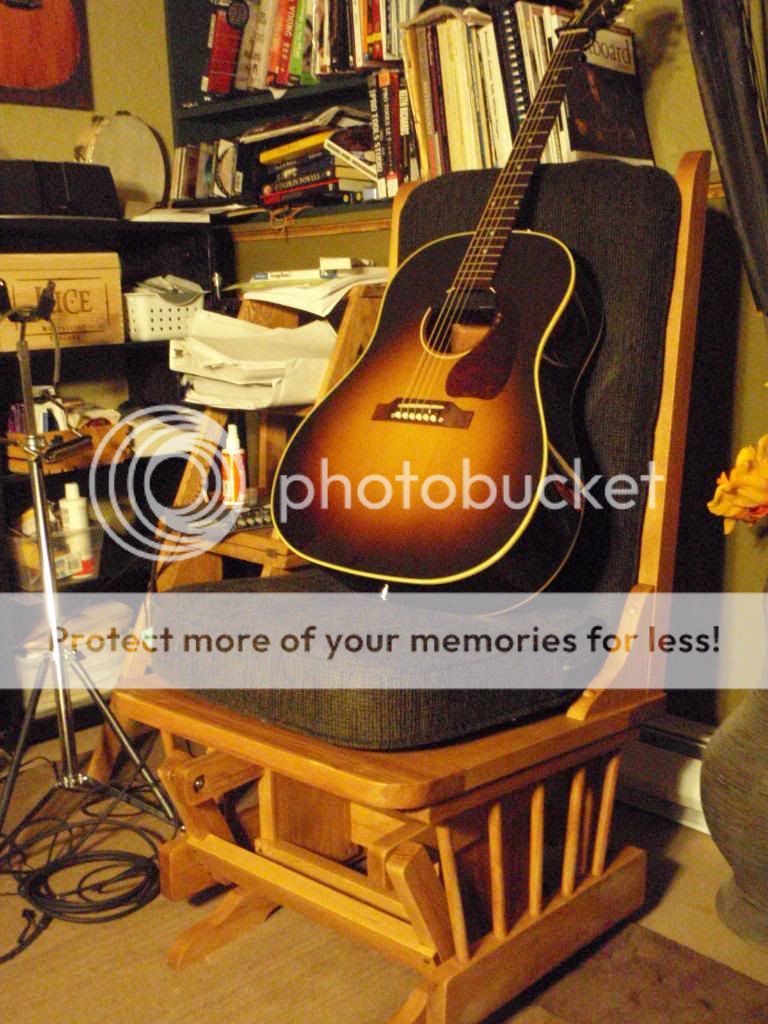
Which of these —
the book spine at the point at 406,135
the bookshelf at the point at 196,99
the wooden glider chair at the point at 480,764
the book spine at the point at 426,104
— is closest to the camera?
the wooden glider chair at the point at 480,764

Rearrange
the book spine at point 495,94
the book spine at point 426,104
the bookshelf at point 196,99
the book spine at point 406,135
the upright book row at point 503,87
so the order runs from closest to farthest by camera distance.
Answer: the upright book row at point 503,87 → the book spine at point 495,94 → the book spine at point 426,104 → the book spine at point 406,135 → the bookshelf at point 196,99

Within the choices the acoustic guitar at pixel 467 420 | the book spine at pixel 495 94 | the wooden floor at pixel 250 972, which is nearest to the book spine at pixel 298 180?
the book spine at pixel 495 94

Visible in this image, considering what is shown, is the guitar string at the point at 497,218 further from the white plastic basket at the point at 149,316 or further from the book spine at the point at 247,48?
the book spine at the point at 247,48

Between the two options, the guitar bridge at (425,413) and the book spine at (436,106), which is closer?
the guitar bridge at (425,413)

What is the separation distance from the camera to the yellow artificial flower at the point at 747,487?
53.0 inches

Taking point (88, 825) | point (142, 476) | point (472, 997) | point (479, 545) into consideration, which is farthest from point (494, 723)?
point (142, 476)

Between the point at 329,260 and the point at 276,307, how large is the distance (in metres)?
0.13

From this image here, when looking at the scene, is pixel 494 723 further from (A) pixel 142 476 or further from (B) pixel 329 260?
(A) pixel 142 476

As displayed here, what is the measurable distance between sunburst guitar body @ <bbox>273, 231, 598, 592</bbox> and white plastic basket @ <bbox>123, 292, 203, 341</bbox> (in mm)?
875

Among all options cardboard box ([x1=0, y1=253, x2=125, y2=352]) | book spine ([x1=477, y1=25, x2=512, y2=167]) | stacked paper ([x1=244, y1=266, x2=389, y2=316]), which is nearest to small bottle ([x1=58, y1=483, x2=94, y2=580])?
cardboard box ([x1=0, y1=253, x2=125, y2=352])

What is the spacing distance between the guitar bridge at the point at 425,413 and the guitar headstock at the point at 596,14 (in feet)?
1.84

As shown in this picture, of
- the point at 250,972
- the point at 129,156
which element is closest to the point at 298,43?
the point at 129,156

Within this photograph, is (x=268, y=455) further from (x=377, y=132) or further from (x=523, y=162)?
(x=523, y=162)

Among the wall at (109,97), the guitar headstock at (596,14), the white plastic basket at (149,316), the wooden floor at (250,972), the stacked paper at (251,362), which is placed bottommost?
the wooden floor at (250,972)
